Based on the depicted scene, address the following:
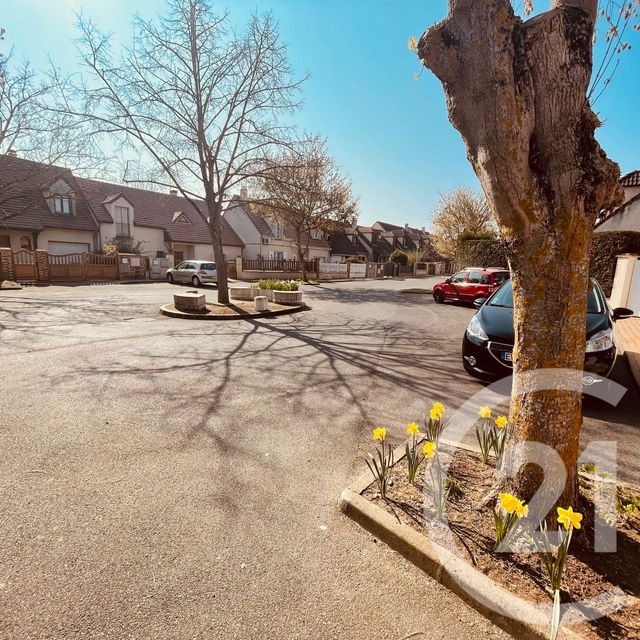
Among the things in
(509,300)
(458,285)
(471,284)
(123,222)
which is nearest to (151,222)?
(123,222)

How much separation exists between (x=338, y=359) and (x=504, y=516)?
177 inches

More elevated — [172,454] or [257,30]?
[257,30]

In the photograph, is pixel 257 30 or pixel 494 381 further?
pixel 257 30

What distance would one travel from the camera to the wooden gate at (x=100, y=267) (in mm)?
24172

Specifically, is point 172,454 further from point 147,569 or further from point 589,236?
point 589,236

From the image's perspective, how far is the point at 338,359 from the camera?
6.59m

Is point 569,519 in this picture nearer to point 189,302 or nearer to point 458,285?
point 189,302

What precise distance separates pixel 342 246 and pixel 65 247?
110ft

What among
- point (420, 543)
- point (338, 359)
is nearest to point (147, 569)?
point (420, 543)

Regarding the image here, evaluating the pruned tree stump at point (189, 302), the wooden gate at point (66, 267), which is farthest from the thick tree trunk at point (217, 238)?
the wooden gate at point (66, 267)

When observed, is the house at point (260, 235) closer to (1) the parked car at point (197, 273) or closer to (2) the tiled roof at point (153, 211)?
(2) the tiled roof at point (153, 211)

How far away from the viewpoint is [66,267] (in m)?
23.0

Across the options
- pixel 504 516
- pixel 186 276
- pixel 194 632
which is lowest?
pixel 194 632

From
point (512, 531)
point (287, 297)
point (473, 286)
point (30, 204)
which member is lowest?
point (512, 531)
